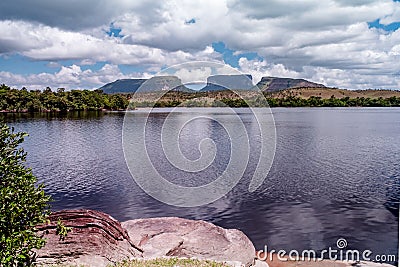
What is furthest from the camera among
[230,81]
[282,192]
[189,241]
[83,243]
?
[282,192]

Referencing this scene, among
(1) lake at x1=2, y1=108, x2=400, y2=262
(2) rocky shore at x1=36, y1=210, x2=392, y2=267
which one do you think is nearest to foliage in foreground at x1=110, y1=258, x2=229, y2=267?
(2) rocky shore at x1=36, y1=210, x2=392, y2=267

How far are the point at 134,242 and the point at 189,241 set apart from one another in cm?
221

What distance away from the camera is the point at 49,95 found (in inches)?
6152

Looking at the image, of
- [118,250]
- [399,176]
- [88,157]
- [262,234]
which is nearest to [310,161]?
[399,176]

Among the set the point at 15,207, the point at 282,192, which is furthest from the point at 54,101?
the point at 15,207

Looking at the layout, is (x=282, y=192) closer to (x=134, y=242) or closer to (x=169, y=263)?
(x=134, y=242)

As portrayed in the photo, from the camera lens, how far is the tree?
8711 millimetres

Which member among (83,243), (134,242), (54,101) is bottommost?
(134,242)

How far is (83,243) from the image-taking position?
40.2ft

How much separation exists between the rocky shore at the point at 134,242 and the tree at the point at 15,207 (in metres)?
1.43

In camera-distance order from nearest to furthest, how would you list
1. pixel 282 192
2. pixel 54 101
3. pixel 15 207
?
1. pixel 15 207
2. pixel 282 192
3. pixel 54 101

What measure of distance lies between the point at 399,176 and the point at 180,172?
18.5 meters

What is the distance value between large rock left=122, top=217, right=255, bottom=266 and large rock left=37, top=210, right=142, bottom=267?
5.10 feet

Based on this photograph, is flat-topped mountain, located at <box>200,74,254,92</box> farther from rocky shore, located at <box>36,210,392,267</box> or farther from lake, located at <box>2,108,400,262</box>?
lake, located at <box>2,108,400,262</box>
